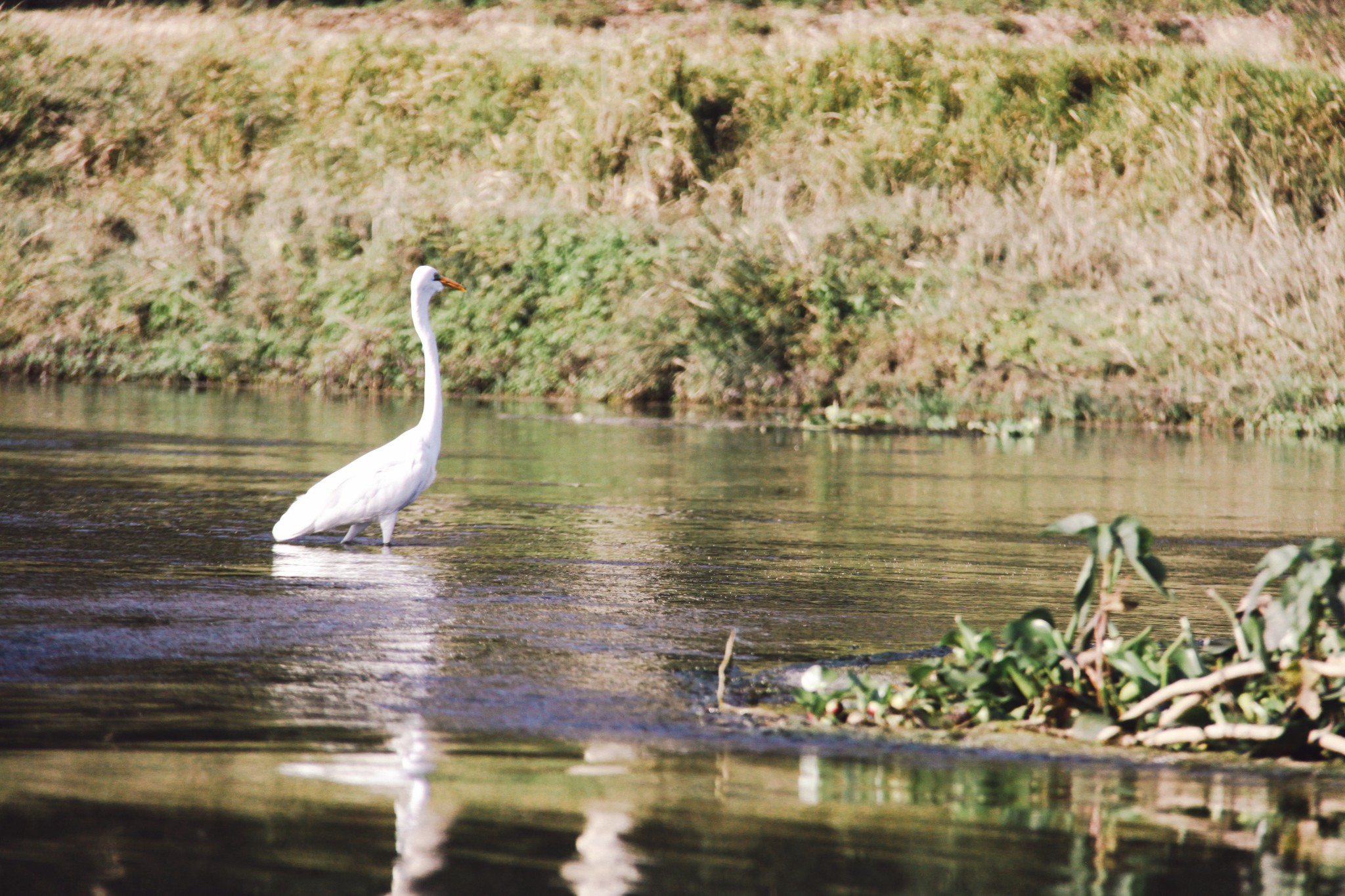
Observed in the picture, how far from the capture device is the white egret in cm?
869

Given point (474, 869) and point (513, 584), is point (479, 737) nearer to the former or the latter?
point (474, 869)

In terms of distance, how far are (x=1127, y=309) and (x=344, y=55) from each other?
19.8m

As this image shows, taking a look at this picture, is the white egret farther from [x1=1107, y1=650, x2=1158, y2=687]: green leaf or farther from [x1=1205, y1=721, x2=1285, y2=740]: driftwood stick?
[x1=1205, y1=721, x2=1285, y2=740]: driftwood stick

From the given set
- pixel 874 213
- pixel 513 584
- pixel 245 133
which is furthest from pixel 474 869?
pixel 245 133

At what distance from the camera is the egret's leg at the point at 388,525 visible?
900cm

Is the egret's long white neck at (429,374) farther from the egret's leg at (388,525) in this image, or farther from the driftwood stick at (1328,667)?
the driftwood stick at (1328,667)

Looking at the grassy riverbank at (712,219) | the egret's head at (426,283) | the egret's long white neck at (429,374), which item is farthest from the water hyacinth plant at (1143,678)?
the grassy riverbank at (712,219)

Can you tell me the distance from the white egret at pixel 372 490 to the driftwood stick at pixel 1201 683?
4847mm

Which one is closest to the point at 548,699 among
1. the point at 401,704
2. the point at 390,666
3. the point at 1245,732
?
the point at 401,704

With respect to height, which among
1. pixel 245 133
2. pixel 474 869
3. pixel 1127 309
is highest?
pixel 245 133

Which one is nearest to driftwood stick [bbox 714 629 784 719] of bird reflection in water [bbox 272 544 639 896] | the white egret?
bird reflection in water [bbox 272 544 639 896]

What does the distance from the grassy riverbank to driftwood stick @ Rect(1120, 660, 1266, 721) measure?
15.1 meters

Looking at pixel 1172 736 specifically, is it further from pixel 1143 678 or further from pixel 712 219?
pixel 712 219

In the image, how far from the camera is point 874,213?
2273 centimetres
